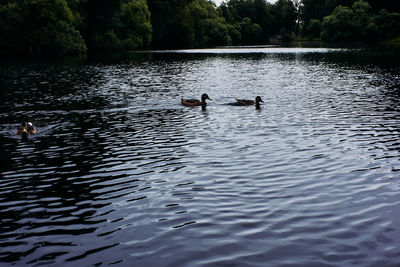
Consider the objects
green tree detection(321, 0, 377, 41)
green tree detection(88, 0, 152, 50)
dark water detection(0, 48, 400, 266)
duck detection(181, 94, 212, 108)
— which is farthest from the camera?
green tree detection(321, 0, 377, 41)

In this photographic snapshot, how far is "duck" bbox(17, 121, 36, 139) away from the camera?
66.6ft

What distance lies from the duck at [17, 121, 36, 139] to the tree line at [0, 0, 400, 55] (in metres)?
66.9

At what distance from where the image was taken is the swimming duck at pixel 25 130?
A: 2032 cm

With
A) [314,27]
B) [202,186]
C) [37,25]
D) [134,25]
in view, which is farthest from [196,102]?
[314,27]

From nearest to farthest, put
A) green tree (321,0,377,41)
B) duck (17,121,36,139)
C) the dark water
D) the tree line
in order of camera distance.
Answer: the dark water < duck (17,121,36,139) < the tree line < green tree (321,0,377,41)

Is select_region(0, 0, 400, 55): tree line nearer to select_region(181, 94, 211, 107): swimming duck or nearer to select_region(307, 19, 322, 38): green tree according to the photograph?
select_region(307, 19, 322, 38): green tree

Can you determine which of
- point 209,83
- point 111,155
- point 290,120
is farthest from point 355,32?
point 111,155

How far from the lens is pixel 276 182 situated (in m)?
13.5

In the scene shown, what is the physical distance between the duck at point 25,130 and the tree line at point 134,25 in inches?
2633

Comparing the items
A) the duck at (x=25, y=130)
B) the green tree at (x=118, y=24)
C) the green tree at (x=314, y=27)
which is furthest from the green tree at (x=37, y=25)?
the green tree at (x=314, y=27)

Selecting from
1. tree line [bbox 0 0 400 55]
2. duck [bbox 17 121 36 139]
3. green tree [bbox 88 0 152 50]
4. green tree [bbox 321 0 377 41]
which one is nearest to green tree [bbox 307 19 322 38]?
tree line [bbox 0 0 400 55]

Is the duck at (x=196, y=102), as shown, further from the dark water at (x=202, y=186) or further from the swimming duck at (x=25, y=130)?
the swimming duck at (x=25, y=130)

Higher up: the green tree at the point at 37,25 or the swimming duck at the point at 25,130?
the green tree at the point at 37,25

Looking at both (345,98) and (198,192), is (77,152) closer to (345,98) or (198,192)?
(198,192)
